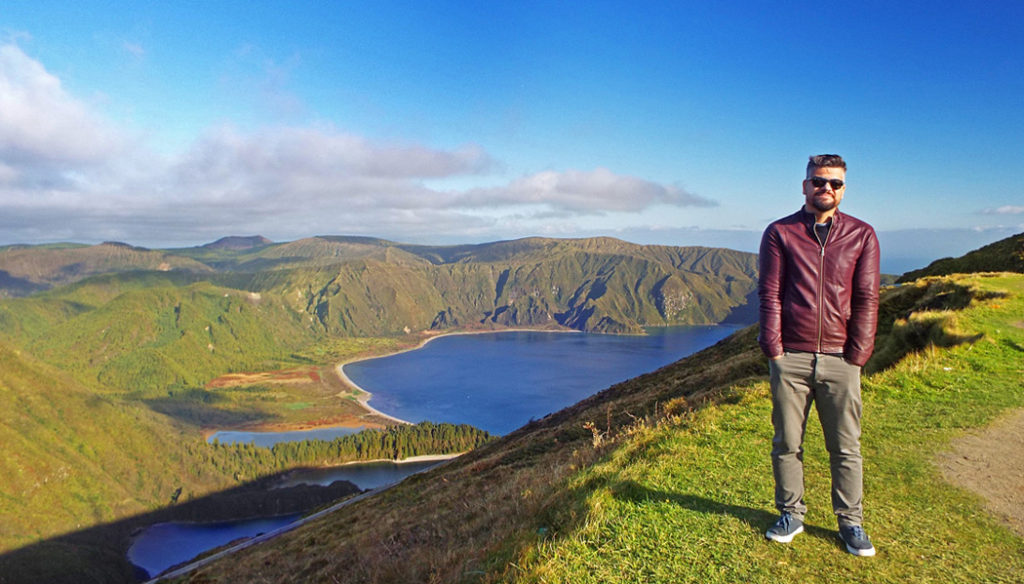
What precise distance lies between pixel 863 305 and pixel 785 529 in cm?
299

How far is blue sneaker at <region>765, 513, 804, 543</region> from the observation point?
6176mm

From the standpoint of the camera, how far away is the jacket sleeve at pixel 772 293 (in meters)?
6.31

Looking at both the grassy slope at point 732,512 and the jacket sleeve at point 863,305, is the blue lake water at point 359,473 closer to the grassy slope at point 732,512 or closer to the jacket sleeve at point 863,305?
the grassy slope at point 732,512

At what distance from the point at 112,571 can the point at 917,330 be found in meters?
173

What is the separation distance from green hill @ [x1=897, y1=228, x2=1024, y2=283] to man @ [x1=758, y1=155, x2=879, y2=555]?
3999 cm

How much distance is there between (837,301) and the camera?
611 centimetres

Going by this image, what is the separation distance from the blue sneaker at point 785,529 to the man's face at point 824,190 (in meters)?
3.94

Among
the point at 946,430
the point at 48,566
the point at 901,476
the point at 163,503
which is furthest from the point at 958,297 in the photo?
the point at 163,503

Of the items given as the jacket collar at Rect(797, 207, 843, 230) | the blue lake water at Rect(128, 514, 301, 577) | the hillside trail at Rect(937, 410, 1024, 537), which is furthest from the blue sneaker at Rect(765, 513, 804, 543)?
the blue lake water at Rect(128, 514, 301, 577)

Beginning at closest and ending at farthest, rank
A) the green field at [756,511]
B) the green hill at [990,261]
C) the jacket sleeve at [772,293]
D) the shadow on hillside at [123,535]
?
the green field at [756,511] → the jacket sleeve at [772,293] → the green hill at [990,261] → the shadow on hillside at [123,535]

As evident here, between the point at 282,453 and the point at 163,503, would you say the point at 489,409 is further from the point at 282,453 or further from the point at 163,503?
the point at 163,503

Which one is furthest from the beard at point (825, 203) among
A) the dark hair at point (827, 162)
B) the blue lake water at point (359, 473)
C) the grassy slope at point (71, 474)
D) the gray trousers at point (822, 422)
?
the grassy slope at point (71, 474)

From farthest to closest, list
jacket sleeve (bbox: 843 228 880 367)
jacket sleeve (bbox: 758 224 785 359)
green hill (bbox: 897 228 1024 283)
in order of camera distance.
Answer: green hill (bbox: 897 228 1024 283), jacket sleeve (bbox: 758 224 785 359), jacket sleeve (bbox: 843 228 880 367)

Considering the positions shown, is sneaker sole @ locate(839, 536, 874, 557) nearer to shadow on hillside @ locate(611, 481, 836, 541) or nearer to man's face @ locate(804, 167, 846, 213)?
shadow on hillside @ locate(611, 481, 836, 541)
